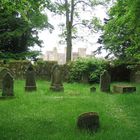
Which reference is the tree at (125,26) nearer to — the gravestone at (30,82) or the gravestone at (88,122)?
the gravestone at (30,82)

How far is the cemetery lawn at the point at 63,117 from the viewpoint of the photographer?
9.57 m

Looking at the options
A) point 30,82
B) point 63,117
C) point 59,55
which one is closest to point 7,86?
point 30,82

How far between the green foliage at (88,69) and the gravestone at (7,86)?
9821mm

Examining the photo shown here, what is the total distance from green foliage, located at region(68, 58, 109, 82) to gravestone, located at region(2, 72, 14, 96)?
9.82 meters

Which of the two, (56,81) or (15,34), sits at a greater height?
(15,34)

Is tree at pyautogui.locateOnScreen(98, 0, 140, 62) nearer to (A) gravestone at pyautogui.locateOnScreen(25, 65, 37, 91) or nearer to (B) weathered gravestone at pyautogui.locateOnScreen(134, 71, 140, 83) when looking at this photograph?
(B) weathered gravestone at pyautogui.locateOnScreen(134, 71, 140, 83)

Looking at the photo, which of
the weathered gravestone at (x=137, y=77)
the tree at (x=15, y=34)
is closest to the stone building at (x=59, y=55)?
the tree at (x=15, y=34)

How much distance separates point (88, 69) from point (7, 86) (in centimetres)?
1073

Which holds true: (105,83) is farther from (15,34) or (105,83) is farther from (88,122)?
(15,34)

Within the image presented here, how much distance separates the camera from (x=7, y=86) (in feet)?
54.3

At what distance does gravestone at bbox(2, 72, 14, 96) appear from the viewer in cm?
1644

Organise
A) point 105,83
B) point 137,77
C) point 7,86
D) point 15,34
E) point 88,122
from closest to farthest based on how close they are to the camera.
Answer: point 88,122, point 7,86, point 105,83, point 137,77, point 15,34

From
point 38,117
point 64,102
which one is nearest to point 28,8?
point 38,117

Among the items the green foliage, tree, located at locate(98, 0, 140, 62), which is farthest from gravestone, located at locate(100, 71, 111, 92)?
the green foliage
